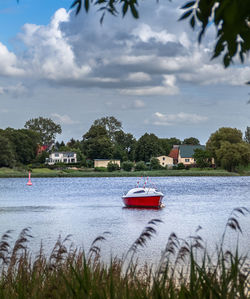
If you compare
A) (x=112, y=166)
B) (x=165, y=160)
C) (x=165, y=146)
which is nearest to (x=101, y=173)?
(x=112, y=166)

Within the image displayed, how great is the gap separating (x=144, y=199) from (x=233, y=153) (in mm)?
70120

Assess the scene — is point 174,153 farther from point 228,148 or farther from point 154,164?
point 228,148

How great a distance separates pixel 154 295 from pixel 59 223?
83.2 ft

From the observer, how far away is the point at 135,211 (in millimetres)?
36438

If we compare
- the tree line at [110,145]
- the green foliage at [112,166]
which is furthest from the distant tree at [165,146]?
the green foliage at [112,166]

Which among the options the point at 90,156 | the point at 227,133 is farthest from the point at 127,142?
Result: the point at 227,133

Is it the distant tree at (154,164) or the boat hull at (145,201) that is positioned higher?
the distant tree at (154,164)

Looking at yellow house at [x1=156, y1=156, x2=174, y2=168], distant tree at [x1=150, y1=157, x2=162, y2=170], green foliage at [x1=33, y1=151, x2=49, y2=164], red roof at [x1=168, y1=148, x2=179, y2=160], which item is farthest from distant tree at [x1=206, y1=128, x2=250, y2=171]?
green foliage at [x1=33, y1=151, x2=49, y2=164]

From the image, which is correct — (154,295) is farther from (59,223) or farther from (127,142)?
(127,142)

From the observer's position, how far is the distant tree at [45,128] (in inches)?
5886

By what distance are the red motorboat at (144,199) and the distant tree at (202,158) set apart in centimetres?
7735

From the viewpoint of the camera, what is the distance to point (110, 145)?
132 meters

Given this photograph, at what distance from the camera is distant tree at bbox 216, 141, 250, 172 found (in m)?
105

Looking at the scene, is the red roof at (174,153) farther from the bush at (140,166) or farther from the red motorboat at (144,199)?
the red motorboat at (144,199)
